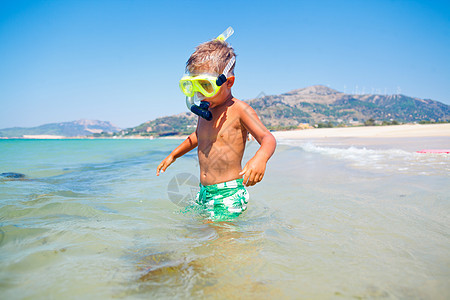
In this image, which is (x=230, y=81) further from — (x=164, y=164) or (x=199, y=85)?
(x=164, y=164)

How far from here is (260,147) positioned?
2.05m

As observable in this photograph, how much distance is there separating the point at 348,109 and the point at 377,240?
505ft

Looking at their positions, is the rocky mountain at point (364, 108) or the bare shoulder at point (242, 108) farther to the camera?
the rocky mountain at point (364, 108)

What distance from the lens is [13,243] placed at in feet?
5.74

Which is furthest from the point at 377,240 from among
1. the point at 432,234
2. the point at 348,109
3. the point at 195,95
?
the point at 348,109

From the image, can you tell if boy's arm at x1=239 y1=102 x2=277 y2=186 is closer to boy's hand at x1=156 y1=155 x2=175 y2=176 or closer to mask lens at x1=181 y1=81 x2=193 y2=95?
mask lens at x1=181 y1=81 x2=193 y2=95

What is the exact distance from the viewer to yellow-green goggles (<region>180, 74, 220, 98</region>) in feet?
6.97

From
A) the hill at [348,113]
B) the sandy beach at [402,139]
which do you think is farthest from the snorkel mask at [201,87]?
the hill at [348,113]

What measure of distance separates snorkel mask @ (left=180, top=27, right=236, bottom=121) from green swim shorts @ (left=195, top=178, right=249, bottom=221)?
0.63 metres

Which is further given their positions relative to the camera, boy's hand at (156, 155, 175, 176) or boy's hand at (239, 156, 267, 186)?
boy's hand at (156, 155, 175, 176)

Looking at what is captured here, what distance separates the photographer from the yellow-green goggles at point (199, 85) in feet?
6.97

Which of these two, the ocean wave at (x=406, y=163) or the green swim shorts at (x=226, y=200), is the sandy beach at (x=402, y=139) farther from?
the green swim shorts at (x=226, y=200)

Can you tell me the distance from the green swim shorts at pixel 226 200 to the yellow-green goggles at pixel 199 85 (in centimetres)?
82

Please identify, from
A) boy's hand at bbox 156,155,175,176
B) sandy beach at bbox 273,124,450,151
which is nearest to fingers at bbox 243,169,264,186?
boy's hand at bbox 156,155,175,176
